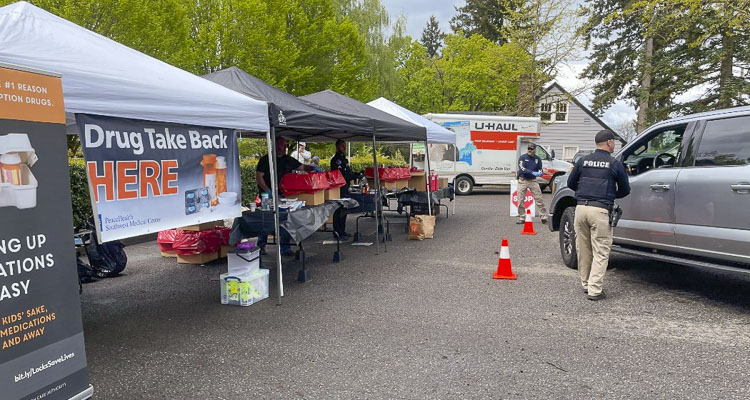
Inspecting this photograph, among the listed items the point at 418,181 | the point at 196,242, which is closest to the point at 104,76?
the point at 196,242

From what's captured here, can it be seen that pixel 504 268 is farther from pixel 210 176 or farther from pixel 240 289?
pixel 210 176

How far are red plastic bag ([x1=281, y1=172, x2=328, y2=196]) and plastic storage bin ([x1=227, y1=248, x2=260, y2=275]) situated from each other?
1.54 meters

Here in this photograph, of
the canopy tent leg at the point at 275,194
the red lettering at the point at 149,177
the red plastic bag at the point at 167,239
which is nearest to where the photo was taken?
the red lettering at the point at 149,177

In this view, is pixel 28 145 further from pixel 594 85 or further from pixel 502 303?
pixel 594 85

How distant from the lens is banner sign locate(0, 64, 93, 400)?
2.24 metres

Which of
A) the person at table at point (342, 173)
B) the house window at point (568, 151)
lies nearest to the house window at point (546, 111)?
the house window at point (568, 151)

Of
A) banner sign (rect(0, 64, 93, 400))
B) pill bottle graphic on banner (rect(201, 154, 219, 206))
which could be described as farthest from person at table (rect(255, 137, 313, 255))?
banner sign (rect(0, 64, 93, 400))

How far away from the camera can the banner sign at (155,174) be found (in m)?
3.98

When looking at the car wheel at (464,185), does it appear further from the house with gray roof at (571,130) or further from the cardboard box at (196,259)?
the house with gray roof at (571,130)

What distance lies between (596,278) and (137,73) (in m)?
5.12

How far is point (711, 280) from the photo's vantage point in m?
6.53

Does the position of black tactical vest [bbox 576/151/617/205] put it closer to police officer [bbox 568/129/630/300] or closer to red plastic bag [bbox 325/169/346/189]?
police officer [bbox 568/129/630/300]

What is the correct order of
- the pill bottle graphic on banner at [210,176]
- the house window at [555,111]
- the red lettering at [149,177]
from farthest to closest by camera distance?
1. the house window at [555,111]
2. the pill bottle graphic on banner at [210,176]
3. the red lettering at [149,177]

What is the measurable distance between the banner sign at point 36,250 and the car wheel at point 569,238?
624 cm
